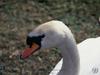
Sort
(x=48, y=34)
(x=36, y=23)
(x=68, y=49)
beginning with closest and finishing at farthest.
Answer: (x=48, y=34) < (x=68, y=49) < (x=36, y=23)

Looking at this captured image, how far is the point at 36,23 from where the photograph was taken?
416 cm

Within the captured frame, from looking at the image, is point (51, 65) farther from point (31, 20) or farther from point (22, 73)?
point (31, 20)

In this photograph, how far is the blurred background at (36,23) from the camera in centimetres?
360

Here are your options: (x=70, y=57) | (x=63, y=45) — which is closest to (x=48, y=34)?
(x=63, y=45)

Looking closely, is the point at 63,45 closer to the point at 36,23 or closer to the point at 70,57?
the point at 70,57

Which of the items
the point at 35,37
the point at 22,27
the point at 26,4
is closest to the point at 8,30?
the point at 22,27

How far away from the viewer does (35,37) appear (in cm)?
244

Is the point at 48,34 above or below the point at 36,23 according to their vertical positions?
above

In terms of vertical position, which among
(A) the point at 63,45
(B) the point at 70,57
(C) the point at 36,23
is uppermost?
(A) the point at 63,45

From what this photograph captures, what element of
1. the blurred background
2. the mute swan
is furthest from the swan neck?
the blurred background

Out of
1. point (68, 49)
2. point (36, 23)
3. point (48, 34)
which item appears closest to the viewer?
point (48, 34)

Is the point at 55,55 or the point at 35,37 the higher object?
the point at 35,37

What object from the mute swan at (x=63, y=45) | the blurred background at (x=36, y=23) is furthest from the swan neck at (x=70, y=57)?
the blurred background at (x=36, y=23)

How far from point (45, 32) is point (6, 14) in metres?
1.93
